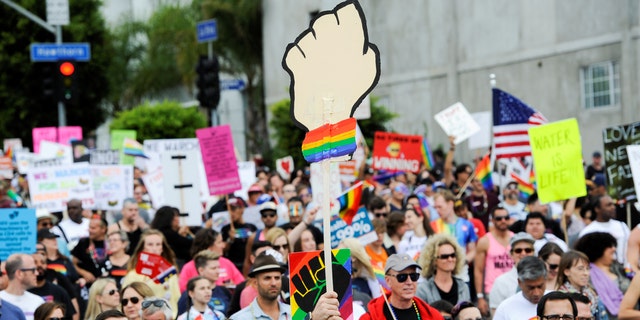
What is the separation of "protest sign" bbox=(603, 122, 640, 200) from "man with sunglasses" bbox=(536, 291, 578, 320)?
5.40 m

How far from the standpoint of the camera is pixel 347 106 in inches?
289

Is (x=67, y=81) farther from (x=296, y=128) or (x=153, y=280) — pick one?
(x=153, y=280)

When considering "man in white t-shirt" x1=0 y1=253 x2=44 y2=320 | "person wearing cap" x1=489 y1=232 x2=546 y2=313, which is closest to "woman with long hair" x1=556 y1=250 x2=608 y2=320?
"person wearing cap" x1=489 y1=232 x2=546 y2=313

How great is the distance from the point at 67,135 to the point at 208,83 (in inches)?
163

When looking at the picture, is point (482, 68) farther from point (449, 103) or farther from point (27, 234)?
point (27, 234)

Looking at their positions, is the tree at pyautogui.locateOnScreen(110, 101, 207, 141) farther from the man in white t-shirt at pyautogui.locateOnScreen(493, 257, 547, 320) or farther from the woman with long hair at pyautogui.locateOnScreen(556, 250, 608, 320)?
the man in white t-shirt at pyautogui.locateOnScreen(493, 257, 547, 320)

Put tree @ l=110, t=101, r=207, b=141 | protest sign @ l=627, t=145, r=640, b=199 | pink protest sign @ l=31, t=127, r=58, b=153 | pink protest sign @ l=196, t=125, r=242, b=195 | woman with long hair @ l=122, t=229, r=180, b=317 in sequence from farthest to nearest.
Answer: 1. tree @ l=110, t=101, r=207, b=141
2. pink protest sign @ l=31, t=127, r=58, b=153
3. pink protest sign @ l=196, t=125, r=242, b=195
4. woman with long hair @ l=122, t=229, r=180, b=317
5. protest sign @ l=627, t=145, r=640, b=199

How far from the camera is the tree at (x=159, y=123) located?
38.4 metres

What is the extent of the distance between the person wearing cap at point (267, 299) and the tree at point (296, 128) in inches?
903

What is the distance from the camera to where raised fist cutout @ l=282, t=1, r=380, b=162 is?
730cm

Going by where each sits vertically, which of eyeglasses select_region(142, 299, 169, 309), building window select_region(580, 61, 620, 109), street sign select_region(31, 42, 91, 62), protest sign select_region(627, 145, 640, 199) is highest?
street sign select_region(31, 42, 91, 62)

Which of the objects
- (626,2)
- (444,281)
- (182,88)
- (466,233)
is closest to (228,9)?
(182,88)

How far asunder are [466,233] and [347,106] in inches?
276

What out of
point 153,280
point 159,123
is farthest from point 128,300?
point 159,123
